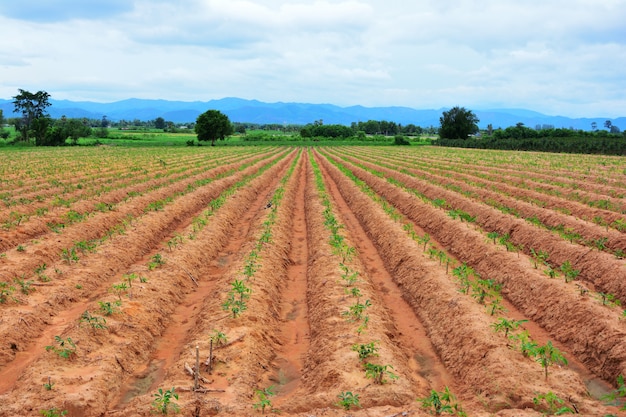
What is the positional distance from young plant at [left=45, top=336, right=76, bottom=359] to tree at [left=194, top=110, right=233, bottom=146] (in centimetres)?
8769

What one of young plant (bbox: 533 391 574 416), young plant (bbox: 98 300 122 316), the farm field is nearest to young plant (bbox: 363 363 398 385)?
the farm field

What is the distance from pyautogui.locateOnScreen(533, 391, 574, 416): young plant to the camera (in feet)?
18.6

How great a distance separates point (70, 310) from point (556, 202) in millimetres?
16444

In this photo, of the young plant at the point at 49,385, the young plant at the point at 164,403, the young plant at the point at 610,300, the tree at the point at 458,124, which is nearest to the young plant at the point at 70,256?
the young plant at the point at 49,385

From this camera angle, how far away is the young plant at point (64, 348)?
7.02 metres

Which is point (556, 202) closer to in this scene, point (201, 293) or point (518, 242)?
point (518, 242)

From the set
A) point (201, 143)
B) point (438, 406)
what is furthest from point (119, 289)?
point (201, 143)

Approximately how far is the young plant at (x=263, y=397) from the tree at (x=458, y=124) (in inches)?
4208

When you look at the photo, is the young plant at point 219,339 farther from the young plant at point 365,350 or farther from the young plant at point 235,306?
the young plant at point 365,350

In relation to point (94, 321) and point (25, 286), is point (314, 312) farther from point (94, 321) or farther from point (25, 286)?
point (25, 286)

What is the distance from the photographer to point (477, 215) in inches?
683

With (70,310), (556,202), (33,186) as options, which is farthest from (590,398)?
(33,186)

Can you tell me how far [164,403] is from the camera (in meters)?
5.77

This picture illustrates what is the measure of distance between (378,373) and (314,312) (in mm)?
3042
